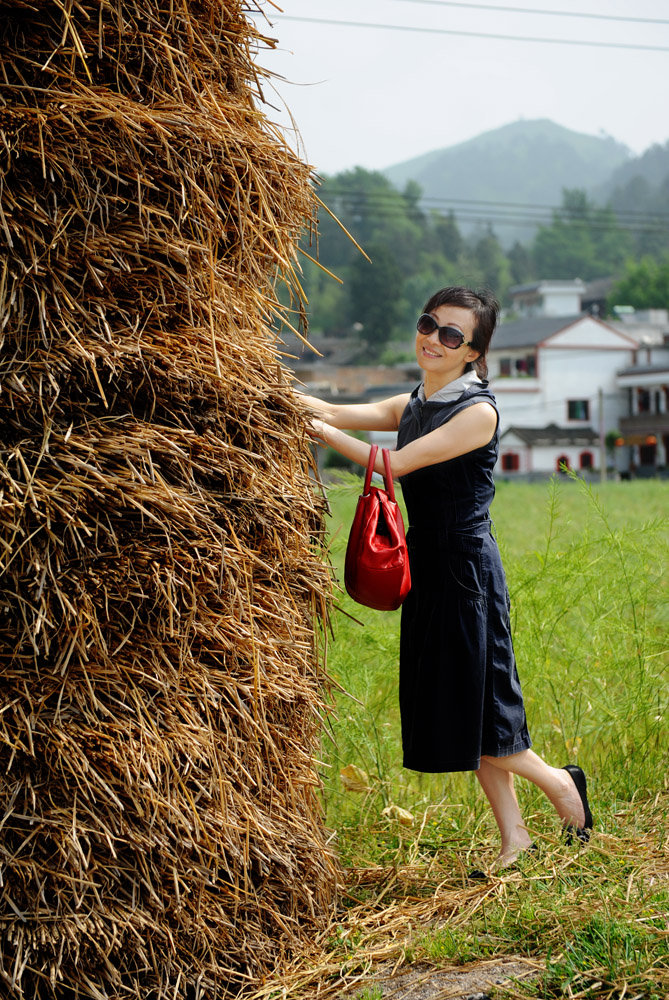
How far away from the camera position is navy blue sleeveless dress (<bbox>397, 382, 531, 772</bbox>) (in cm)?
333

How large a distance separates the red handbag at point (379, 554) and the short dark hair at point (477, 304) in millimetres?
608

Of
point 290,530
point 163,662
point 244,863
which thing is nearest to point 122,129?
point 290,530

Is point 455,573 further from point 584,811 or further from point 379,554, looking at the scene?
point 584,811

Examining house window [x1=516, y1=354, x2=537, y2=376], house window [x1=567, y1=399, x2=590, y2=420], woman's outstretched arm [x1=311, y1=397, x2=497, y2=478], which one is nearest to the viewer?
woman's outstretched arm [x1=311, y1=397, x2=497, y2=478]

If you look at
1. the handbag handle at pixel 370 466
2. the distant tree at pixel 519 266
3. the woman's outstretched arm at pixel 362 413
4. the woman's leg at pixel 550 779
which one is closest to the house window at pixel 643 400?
the woman's outstretched arm at pixel 362 413

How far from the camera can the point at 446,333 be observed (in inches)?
133

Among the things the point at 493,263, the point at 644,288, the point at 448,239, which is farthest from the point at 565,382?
the point at 448,239

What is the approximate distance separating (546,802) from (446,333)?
2.14 metres

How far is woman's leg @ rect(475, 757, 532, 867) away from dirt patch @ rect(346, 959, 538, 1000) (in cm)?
76

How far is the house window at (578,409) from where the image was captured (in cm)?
5781

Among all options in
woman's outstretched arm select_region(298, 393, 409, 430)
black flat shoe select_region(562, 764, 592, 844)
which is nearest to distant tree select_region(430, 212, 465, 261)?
woman's outstretched arm select_region(298, 393, 409, 430)

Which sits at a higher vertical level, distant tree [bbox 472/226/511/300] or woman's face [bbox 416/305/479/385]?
distant tree [bbox 472/226/511/300]

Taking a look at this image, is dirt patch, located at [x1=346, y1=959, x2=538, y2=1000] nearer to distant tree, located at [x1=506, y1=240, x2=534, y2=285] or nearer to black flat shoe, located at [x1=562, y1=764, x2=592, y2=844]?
black flat shoe, located at [x1=562, y1=764, x2=592, y2=844]

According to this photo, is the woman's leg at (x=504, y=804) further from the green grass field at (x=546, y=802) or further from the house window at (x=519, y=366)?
the house window at (x=519, y=366)
